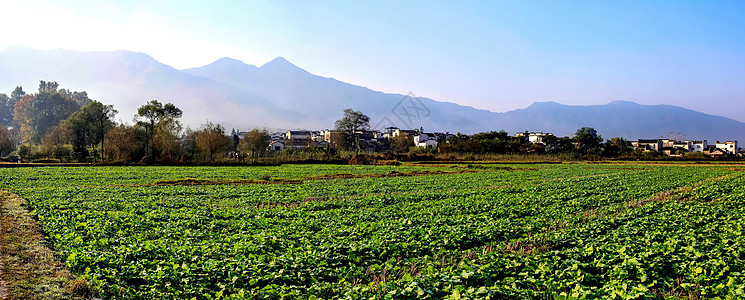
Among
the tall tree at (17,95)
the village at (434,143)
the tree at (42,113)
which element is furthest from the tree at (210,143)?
the tall tree at (17,95)

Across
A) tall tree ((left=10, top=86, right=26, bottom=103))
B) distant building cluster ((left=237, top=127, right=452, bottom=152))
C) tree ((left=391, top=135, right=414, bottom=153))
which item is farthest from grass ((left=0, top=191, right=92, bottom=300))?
tall tree ((left=10, top=86, right=26, bottom=103))

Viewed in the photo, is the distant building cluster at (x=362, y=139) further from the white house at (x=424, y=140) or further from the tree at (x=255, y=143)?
the tree at (x=255, y=143)

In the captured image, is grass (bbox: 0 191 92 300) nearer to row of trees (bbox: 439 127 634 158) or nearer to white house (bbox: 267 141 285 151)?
row of trees (bbox: 439 127 634 158)

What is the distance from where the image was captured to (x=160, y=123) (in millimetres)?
69750

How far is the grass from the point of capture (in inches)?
289

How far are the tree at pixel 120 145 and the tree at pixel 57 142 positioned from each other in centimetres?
821

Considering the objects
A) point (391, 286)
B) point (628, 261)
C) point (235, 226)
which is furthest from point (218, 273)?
point (628, 261)

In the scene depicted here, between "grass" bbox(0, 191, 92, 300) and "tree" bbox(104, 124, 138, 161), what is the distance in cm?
5636

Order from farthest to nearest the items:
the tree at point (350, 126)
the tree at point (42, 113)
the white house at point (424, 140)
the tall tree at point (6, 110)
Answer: the tall tree at point (6, 110) → the white house at point (424, 140) → the tree at point (42, 113) → the tree at point (350, 126)

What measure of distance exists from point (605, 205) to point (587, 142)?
288ft

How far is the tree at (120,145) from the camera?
208 ft

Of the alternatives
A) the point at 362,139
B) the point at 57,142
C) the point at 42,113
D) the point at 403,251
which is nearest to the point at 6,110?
the point at 42,113

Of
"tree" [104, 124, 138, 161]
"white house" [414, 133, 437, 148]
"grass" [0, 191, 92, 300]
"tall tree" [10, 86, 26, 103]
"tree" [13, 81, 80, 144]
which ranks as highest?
"tall tree" [10, 86, 26, 103]

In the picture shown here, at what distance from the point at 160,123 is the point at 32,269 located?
Result: 67.7 meters
